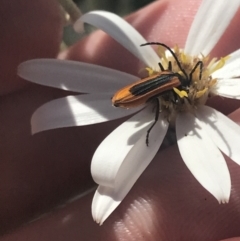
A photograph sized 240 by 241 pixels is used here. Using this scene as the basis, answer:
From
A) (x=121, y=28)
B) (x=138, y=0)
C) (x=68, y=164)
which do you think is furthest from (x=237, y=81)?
(x=138, y=0)

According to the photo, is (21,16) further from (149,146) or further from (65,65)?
(149,146)

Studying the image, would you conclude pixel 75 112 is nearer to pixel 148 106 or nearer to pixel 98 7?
pixel 148 106

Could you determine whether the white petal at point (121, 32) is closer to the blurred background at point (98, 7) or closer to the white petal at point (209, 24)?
the white petal at point (209, 24)

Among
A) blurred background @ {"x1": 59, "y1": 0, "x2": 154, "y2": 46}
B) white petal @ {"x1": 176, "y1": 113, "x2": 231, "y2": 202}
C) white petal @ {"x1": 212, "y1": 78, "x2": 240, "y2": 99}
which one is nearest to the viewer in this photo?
white petal @ {"x1": 176, "y1": 113, "x2": 231, "y2": 202}

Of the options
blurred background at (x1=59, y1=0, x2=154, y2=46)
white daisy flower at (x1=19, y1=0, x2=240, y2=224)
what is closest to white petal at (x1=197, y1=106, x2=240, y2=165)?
white daisy flower at (x1=19, y1=0, x2=240, y2=224)

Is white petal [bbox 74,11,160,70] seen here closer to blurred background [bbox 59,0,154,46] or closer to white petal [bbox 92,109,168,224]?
white petal [bbox 92,109,168,224]

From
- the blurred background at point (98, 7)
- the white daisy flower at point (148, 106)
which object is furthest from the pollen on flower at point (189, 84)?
the blurred background at point (98, 7)
